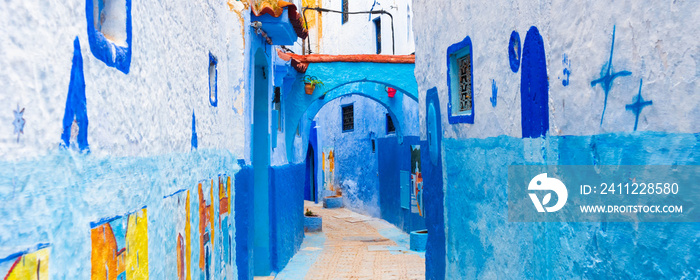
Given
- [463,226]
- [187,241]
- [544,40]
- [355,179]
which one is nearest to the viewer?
[187,241]

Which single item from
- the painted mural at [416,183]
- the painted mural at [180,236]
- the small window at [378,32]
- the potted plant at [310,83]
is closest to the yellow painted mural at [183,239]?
the painted mural at [180,236]

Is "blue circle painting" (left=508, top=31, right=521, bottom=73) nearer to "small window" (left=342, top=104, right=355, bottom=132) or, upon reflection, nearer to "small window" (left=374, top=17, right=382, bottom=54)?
"small window" (left=374, top=17, right=382, bottom=54)

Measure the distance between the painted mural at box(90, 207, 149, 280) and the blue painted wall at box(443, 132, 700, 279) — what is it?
2515 mm

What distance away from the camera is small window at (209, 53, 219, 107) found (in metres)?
4.71

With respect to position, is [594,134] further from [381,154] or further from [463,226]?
[381,154]

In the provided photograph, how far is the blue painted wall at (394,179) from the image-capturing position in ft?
44.8

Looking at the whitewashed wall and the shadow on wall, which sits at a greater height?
the whitewashed wall

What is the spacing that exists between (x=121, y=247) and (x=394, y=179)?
12.9 metres

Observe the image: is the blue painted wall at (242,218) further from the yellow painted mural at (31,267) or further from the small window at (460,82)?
the yellow painted mural at (31,267)

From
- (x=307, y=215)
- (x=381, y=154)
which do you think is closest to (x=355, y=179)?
(x=381, y=154)

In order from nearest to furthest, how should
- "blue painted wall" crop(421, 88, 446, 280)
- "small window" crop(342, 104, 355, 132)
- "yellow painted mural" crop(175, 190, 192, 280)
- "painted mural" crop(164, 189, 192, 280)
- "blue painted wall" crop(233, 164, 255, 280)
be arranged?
"painted mural" crop(164, 189, 192, 280) < "yellow painted mural" crop(175, 190, 192, 280) < "blue painted wall" crop(233, 164, 255, 280) < "blue painted wall" crop(421, 88, 446, 280) < "small window" crop(342, 104, 355, 132)

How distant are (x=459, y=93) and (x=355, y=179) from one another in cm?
1323

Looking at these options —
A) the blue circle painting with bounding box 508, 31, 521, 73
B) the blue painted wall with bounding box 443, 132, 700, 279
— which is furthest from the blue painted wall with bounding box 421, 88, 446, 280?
the blue circle painting with bounding box 508, 31, 521, 73

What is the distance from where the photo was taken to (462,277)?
19.1 ft
